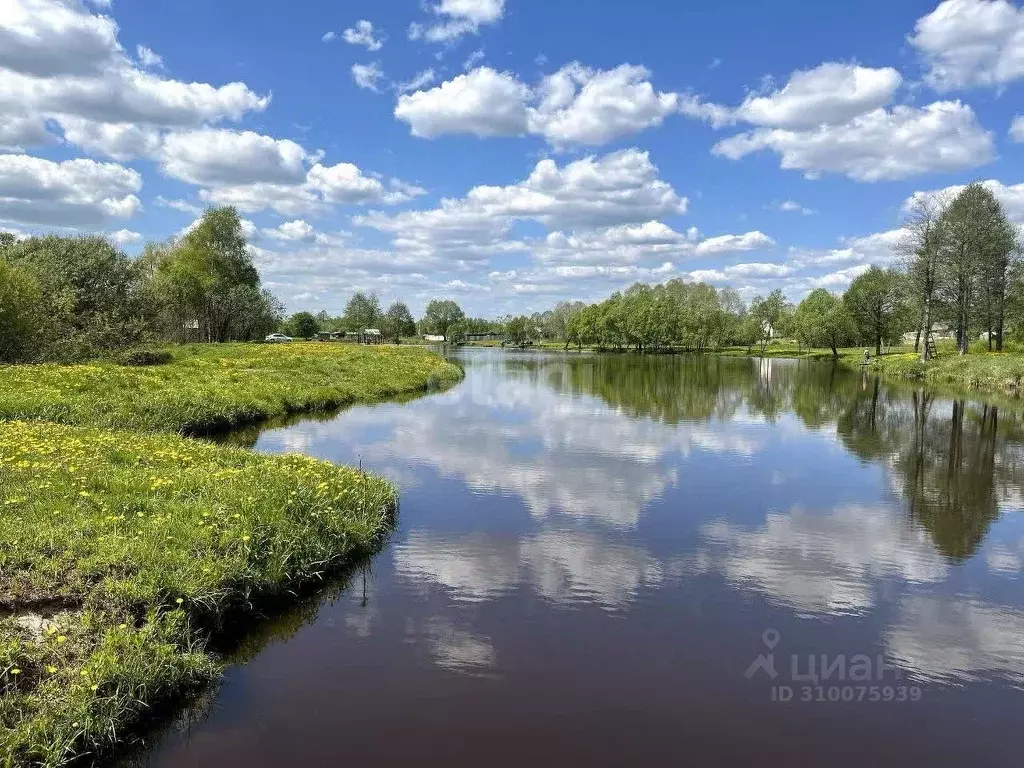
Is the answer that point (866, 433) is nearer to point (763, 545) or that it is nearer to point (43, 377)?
point (763, 545)

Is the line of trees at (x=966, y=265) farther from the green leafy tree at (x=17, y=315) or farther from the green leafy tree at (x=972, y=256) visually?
the green leafy tree at (x=17, y=315)

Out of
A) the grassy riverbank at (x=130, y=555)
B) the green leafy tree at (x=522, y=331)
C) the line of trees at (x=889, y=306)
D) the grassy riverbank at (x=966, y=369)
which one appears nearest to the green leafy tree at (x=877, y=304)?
the line of trees at (x=889, y=306)

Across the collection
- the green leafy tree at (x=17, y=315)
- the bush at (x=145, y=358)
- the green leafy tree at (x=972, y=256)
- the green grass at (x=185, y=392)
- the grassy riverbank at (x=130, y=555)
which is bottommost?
the grassy riverbank at (x=130, y=555)

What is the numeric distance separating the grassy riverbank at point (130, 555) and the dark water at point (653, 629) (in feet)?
2.38

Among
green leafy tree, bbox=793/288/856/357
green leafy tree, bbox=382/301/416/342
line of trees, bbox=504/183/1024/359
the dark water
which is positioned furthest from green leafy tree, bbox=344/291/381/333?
the dark water

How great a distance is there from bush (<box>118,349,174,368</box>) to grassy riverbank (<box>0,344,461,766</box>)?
21.1 m

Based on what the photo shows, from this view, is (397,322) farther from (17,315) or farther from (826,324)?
(17,315)

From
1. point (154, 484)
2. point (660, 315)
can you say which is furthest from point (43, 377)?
point (660, 315)

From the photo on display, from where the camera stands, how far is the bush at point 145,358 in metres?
38.0

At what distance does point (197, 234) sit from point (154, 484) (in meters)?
81.5

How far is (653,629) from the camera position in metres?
9.14

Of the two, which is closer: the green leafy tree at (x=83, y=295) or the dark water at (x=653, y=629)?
the dark water at (x=653, y=629)

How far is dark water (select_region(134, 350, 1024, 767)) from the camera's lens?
6.79 meters

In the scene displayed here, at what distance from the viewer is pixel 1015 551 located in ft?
42.7
